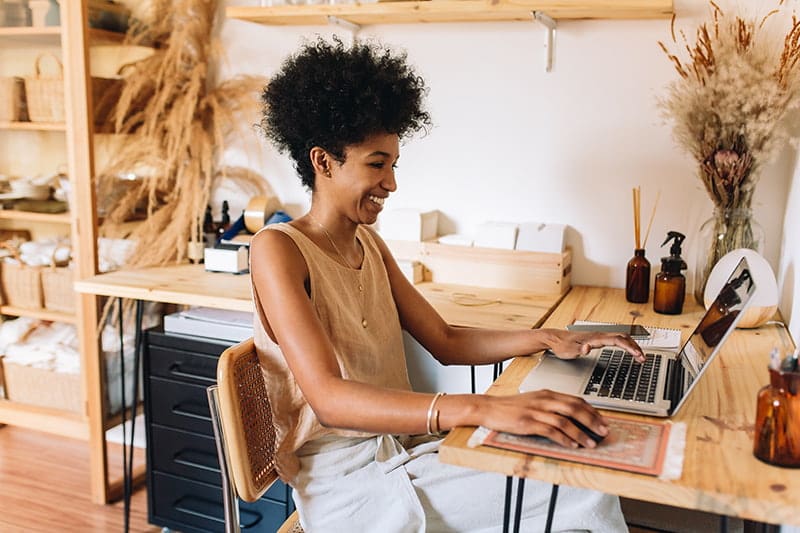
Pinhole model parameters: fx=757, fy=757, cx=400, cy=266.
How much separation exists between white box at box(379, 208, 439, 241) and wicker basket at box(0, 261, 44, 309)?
4.63 ft

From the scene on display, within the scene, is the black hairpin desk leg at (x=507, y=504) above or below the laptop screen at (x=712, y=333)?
below

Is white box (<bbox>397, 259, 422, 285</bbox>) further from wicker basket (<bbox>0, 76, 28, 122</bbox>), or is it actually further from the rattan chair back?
wicker basket (<bbox>0, 76, 28, 122</bbox>)

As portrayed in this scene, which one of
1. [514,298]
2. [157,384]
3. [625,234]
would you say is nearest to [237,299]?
[157,384]

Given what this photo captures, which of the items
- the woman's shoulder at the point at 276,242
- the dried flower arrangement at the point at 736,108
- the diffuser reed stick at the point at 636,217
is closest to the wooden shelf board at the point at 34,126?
the woman's shoulder at the point at 276,242

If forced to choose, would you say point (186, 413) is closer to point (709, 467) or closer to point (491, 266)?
point (491, 266)

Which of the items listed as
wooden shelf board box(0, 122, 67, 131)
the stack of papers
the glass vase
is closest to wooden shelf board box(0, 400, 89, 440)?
the stack of papers

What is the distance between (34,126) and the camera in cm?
276

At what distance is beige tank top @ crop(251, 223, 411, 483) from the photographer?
147 centimetres

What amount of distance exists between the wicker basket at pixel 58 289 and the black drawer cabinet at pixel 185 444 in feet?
2.33

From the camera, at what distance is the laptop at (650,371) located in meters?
1.21

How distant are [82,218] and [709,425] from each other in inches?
83.9

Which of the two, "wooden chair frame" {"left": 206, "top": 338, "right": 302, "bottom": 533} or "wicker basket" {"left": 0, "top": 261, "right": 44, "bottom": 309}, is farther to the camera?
"wicker basket" {"left": 0, "top": 261, "right": 44, "bottom": 309}

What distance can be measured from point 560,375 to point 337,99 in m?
0.69

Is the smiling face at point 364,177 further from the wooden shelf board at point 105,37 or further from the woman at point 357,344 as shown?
the wooden shelf board at point 105,37
